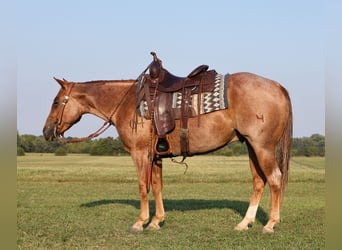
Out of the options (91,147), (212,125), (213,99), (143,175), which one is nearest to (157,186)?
(143,175)

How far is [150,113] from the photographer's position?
7.58 metres

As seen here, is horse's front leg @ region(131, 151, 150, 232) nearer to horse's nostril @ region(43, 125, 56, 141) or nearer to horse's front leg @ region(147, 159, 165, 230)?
horse's front leg @ region(147, 159, 165, 230)

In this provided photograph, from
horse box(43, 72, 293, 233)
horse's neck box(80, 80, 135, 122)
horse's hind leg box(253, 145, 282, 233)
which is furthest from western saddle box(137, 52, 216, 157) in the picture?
horse's hind leg box(253, 145, 282, 233)

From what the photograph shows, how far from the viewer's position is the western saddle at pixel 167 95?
7.45m

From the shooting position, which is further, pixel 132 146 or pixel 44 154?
pixel 44 154

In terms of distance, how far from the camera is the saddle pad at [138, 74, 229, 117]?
732cm

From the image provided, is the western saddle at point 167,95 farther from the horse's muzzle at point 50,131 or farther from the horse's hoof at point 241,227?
the horse's muzzle at point 50,131

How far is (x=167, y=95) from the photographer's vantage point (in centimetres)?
760

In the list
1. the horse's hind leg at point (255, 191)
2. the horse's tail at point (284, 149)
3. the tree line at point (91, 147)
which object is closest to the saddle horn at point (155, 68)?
the horse's hind leg at point (255, 191)

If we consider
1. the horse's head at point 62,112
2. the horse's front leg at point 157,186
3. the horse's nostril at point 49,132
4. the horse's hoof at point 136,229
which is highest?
the horse's head at point 62,112

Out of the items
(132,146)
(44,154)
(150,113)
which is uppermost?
(150,113)
